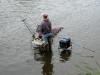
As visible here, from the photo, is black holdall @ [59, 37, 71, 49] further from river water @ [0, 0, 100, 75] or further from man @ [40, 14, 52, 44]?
man @ [40, 14, 52, 44]

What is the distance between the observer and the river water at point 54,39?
369 inches

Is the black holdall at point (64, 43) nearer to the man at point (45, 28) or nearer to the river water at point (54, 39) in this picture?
the river water at point (54, 39)

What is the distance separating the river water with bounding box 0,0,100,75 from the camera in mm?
9375

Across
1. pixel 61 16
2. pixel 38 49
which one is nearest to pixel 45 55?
pixel 38 49

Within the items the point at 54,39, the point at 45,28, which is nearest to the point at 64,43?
the point at 45,28

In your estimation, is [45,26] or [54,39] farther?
[54,39]

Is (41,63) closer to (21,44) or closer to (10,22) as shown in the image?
(21,44)

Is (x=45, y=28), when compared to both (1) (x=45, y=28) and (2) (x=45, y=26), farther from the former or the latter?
(2) (x=45, y=26)

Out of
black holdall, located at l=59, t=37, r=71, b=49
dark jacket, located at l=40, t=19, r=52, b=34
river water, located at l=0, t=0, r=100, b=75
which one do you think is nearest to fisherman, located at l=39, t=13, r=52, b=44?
dark jacket, located at l=40, t=19, r=52, b=34

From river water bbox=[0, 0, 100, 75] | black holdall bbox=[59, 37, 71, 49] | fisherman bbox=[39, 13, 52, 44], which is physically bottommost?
river water bbox=[0, 0, 100, 75]

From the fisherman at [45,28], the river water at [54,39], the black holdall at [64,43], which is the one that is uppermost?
the fisherman at [45,28]

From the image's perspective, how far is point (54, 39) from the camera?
490 inches

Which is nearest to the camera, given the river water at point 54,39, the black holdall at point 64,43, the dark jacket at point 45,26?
the river water at point 54,39

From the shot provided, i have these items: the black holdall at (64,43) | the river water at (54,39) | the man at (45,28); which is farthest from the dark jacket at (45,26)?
the river water at (54,39)
